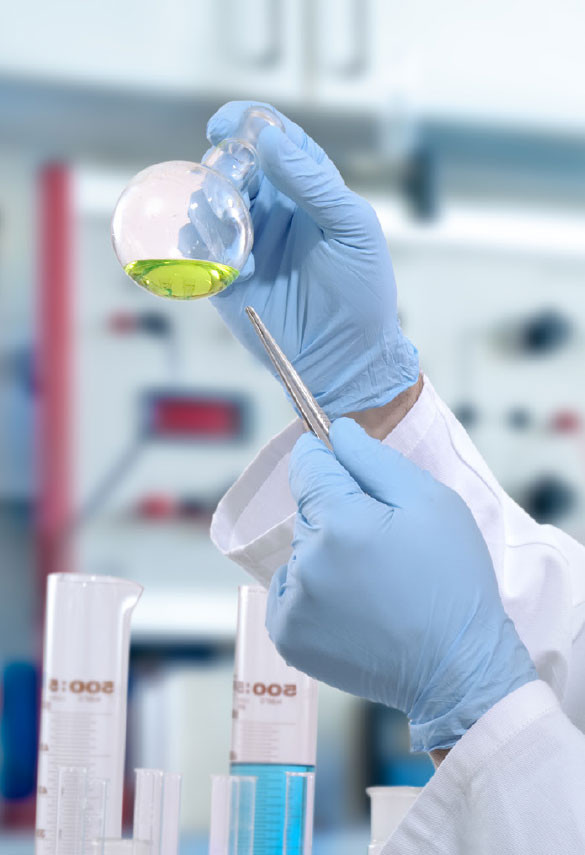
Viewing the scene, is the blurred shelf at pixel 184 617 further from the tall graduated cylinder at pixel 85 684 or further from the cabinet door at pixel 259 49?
the tall graduated cylinder at pixel 85 684

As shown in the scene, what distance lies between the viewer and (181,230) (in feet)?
2.63

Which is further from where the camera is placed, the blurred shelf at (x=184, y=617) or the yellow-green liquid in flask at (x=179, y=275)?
the blurred shelf at (x=184, y=617)

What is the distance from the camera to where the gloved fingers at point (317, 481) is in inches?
30.7

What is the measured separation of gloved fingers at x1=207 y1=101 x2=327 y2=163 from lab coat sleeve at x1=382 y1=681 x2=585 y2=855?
0.54 meters

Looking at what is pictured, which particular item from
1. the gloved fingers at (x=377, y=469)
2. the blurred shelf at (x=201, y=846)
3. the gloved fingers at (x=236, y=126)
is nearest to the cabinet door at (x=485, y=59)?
the gloved fingers at (x=236, y=126)

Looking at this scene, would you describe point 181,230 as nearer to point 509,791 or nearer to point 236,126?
point 236,126

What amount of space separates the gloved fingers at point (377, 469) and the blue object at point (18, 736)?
4.16 ft

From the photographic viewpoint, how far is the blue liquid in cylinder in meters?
0.89

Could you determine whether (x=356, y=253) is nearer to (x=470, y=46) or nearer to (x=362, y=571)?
(x=362, y=571)

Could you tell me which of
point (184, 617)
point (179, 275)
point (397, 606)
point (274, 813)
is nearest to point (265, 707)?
point (274, 813)

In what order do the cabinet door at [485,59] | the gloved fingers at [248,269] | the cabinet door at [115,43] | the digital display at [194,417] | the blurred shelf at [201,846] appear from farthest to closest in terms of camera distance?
the cabinet door at [485,59]
the digital display at [194,417]
the cabinet door at [115,43]
the blurred shelf at [201,846]
the gloved fingers at [248,269]

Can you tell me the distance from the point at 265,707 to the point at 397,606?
0.84ft

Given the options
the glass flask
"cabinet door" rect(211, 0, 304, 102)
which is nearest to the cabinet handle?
"cabinet door" rect(211, 0, 304, 102)

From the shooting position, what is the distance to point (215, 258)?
2.72 ft
